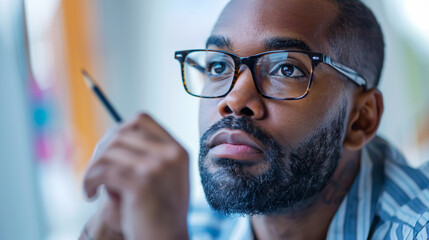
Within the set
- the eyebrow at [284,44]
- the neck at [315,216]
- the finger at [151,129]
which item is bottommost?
the neck at [315,216]

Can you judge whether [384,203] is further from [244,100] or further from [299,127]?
[244,100]

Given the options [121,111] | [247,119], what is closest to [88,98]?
[121,111]

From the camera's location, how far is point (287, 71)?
902 millimetres

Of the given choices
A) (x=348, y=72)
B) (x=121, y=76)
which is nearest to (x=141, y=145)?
(x=348, y=72)

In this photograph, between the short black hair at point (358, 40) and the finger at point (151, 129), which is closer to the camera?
the finger at point (151, 129)

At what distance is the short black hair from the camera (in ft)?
3.24

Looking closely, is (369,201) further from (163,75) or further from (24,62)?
(163,75)

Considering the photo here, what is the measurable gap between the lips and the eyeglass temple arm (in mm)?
253

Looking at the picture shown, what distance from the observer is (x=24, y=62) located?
1.23 metres

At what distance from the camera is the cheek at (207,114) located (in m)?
0.92

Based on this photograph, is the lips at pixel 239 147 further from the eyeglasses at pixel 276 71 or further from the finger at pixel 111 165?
the finger at pixel 111 165

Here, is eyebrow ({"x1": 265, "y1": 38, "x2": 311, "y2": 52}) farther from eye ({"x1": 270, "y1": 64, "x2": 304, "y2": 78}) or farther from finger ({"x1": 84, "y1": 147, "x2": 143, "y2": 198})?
finger ({"x1": 84, "y1": 147, "x2": 143, "y2": 198})

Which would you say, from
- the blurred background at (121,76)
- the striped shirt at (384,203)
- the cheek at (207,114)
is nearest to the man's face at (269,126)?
the cheek at (207,114)

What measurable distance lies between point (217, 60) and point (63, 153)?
3.60 feet
